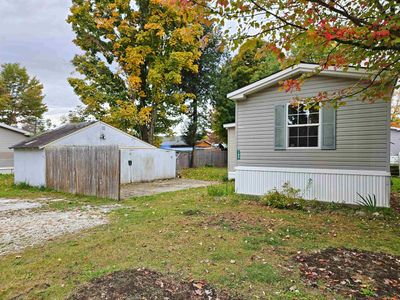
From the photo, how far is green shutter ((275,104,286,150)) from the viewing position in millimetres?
8641

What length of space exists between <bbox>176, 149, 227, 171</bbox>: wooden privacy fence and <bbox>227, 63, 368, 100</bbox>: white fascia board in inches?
550

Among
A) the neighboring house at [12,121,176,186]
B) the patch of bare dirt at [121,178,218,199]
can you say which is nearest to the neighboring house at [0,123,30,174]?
the neighboring house at [12,121,176,186]

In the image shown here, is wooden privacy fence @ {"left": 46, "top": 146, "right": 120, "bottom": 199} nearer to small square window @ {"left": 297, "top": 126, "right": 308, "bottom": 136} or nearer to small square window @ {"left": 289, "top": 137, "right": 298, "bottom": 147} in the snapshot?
small square window @ {"left": 289, "top": 137, "right": 298, "bottom": 147}

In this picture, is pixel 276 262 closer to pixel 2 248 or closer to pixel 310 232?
pixel 310 232

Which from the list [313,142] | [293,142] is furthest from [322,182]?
[293,142]

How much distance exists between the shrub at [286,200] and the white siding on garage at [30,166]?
9683mm

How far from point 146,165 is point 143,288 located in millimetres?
12900

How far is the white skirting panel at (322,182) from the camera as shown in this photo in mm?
7273

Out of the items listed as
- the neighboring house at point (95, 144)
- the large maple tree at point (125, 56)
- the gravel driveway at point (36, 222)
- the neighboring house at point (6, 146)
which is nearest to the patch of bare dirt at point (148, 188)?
the neighboring house at point (95, 144)

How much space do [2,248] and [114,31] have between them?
1686 cm

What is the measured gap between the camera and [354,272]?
11.7 feet

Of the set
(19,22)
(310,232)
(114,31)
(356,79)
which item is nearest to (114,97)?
(114,31)

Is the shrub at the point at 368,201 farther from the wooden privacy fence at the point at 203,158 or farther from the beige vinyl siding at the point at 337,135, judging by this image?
the wooden privacy fence at the point at 203,158

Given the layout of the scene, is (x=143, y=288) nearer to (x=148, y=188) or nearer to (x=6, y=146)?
(x=148, y=188)
